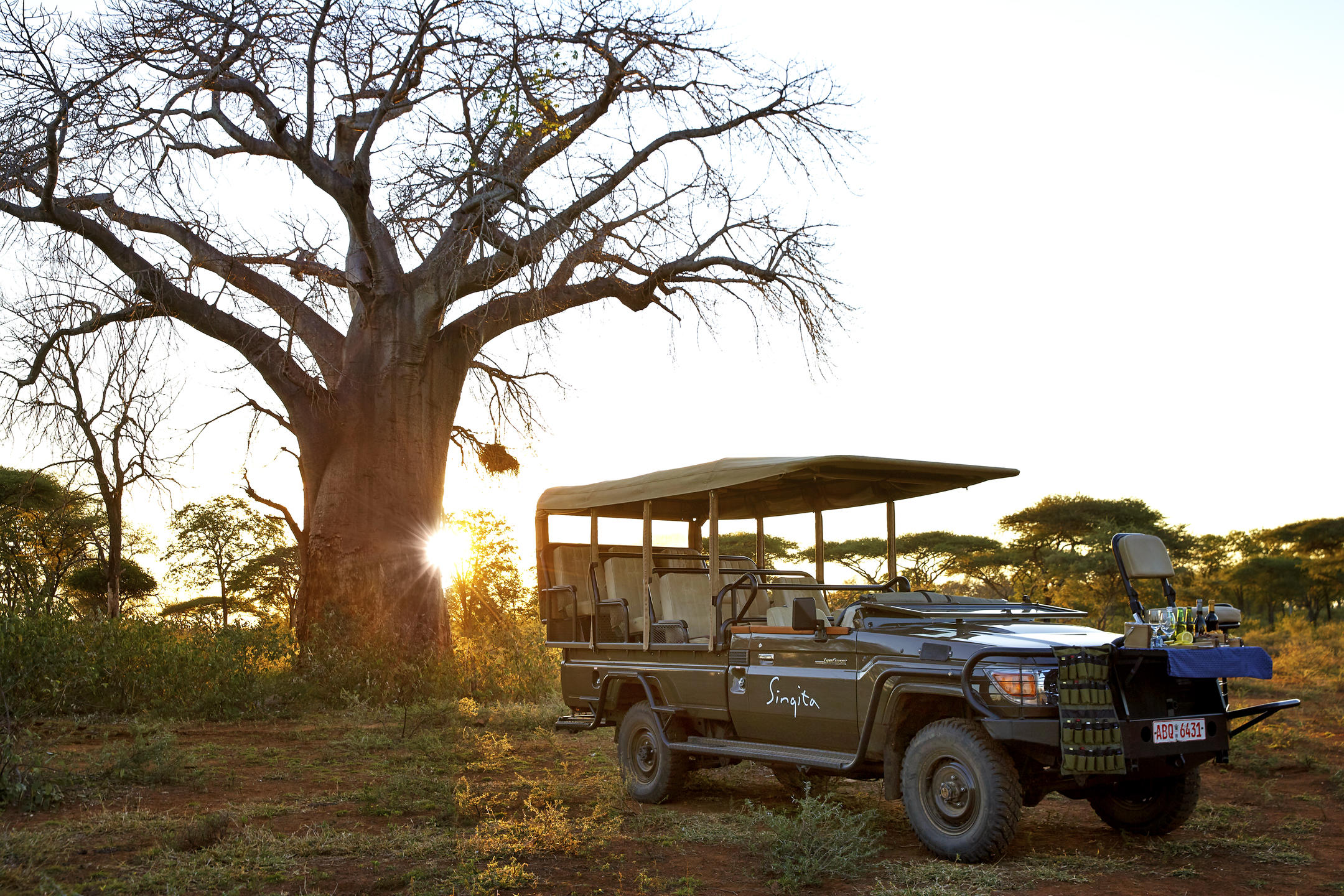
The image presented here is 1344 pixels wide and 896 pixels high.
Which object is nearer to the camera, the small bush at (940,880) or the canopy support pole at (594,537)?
the small bush at (940,880)

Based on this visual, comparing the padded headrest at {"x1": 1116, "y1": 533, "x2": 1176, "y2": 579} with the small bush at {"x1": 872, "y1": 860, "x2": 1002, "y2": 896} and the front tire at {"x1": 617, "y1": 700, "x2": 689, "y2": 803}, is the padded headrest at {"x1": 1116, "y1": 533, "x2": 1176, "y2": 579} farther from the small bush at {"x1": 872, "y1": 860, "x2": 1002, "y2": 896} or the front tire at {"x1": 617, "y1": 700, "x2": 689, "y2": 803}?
the front tire at {"x1": 617, "y1": 700, "x2": 689, "y2": 803}

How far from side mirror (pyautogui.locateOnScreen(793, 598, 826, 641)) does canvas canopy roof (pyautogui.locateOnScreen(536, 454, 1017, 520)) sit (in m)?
0.87

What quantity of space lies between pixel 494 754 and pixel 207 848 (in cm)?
427

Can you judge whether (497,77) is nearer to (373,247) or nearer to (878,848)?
(373,247)

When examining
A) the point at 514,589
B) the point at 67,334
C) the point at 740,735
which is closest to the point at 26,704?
the point at 67,334

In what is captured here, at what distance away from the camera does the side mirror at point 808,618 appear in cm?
665

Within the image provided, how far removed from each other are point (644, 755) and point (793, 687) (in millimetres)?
1893

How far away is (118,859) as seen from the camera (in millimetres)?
5898

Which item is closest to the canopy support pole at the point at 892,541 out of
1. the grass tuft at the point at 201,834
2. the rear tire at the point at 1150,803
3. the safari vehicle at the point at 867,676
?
the safari vehicle at the point at 867,676

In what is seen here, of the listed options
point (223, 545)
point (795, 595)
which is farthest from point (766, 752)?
point (223, 545)

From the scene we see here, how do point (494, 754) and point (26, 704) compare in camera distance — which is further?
point (26, 704)

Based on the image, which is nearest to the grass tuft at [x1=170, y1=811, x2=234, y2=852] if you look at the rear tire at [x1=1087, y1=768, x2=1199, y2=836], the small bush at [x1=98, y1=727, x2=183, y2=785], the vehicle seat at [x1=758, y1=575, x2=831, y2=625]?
the small bush at [x1=98, y1=727, x2=183, y2=785]

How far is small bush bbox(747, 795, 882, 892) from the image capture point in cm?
554

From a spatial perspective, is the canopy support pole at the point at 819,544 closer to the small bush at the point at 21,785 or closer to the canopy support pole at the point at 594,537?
the canopy support pole at the point at 594,537
